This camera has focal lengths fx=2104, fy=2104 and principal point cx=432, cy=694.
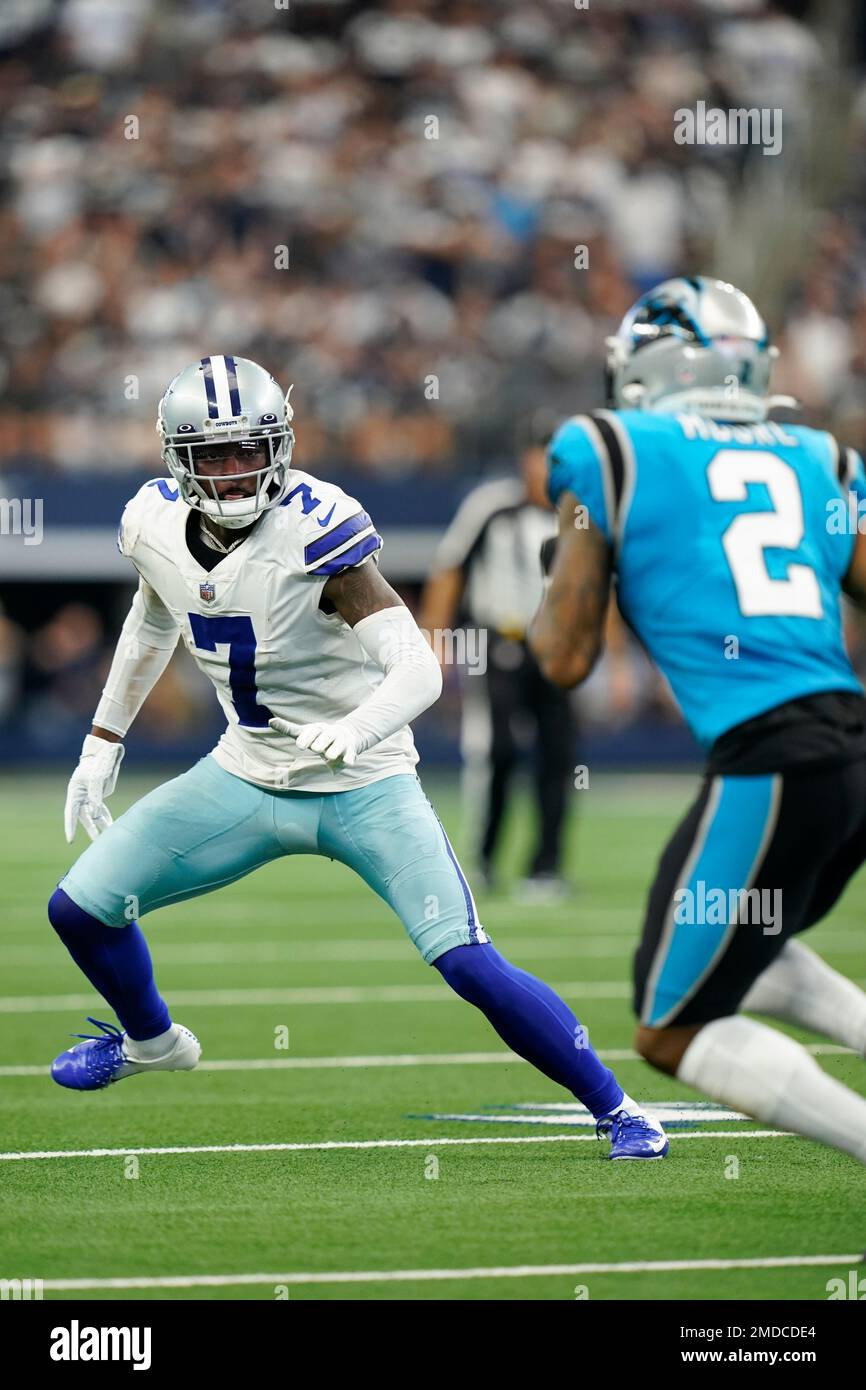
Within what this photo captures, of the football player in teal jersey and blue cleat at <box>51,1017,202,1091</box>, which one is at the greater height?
the football player in teal jersey

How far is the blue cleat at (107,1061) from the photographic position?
504 cm

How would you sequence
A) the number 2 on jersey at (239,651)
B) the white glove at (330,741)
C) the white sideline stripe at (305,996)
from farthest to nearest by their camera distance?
the white sideline stripe at (305,996), the number 2 on jersey at (239,651), the white glove at (330,741)

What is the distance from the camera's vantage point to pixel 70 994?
741 cm

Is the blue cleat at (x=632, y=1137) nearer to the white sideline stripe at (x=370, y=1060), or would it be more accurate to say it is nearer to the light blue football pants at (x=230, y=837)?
the light blue football pants at (x=230, y=837)

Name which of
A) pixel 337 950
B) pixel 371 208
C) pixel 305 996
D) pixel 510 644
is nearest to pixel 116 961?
pixel 305 996

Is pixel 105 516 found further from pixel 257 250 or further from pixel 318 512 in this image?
pixel 318 512

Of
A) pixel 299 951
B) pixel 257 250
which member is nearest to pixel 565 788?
pixel 299 951

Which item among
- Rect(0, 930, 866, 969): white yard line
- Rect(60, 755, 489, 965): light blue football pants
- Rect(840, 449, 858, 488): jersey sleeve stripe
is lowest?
Rect(0, 930, 866, 969): white yard line

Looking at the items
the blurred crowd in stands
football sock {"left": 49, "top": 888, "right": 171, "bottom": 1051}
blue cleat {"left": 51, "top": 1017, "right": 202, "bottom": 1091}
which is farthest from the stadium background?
football sock {"left": 49, "top": 888, "right": 171, "bottom": 1051}

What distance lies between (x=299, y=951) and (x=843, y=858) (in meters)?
5.02

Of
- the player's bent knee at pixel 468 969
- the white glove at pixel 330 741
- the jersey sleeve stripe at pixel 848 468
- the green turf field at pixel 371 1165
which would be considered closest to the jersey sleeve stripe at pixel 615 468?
the jersey sleeve stripe at pixel 848 468

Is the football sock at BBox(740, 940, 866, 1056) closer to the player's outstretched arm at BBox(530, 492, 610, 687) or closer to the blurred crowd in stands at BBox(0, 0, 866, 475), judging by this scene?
the player's outstretched arm at BBox(530, 492, 610, 687)

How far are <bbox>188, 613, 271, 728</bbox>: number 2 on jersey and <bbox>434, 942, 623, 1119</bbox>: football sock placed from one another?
74cm

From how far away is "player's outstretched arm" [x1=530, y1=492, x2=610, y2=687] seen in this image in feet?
12.0
